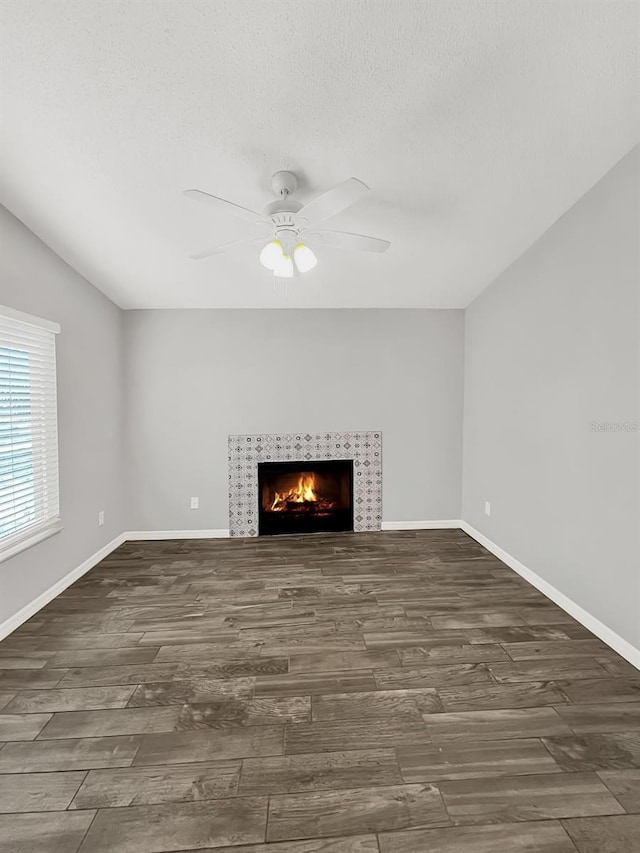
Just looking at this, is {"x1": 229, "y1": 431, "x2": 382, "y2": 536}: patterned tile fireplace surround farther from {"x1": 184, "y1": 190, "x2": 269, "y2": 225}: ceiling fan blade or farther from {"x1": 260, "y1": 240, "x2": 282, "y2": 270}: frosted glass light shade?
{"x1": 184, "y1": 190, "x2": 269, "y2": 225}: ceiling fan blade

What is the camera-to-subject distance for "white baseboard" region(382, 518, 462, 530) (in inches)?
190

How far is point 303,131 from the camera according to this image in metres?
2.18

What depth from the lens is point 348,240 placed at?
8.26 feet

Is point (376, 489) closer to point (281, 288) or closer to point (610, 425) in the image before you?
point (281, 288)

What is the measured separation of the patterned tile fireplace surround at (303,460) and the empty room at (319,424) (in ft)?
0.10

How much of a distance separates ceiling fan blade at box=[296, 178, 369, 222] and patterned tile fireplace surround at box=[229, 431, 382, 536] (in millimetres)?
2716

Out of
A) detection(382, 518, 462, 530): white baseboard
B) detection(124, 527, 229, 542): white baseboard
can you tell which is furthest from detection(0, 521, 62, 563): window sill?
detection(382, 518, 462, 530): white baseboard

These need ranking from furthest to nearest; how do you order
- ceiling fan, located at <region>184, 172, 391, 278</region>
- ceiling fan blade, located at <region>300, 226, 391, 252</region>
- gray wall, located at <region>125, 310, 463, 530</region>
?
gray wall, located at <region>125, 310, 463, 530</region> < ceiling fan blade, located at <region>300, 226, 391, 252</region> < ceiling fan, located at <region>184, 172, 391, 278</region>

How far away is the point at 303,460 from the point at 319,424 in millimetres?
410

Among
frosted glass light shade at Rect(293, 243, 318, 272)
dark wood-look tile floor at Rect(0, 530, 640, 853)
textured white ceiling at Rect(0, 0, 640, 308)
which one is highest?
textured white ceiling at Rect(0, 0, 640, 308)

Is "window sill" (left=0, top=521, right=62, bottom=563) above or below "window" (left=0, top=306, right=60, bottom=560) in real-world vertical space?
below

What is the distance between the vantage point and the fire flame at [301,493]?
16.0 feet

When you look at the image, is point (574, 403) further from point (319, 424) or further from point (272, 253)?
point (319, 424)

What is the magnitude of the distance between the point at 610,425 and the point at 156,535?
4.02m
